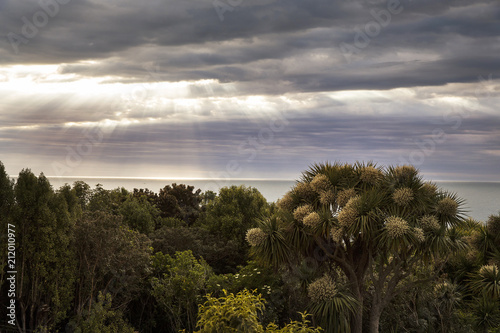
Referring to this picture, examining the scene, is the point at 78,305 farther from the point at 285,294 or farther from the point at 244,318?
the point at 244,318

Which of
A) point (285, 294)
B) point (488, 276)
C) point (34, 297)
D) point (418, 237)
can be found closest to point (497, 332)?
point (488, 276)

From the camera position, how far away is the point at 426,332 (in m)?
15.6

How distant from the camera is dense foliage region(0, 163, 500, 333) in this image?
12250 millimetres

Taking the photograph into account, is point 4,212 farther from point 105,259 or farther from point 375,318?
point 375,318

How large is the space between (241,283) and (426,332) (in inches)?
254

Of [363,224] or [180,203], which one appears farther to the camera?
[180,203]

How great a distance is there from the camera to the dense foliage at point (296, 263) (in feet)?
40.2

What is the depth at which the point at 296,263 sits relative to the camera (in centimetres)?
1462

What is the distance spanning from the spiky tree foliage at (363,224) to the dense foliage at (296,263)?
0.04 m

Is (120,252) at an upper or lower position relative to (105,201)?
lower

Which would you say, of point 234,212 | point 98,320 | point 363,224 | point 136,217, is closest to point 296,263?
point 363,224

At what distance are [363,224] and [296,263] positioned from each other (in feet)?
10.2

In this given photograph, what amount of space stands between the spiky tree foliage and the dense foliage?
1.4 inches

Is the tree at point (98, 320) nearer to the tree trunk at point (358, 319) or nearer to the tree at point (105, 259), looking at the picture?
the tree at point (105, 259)
